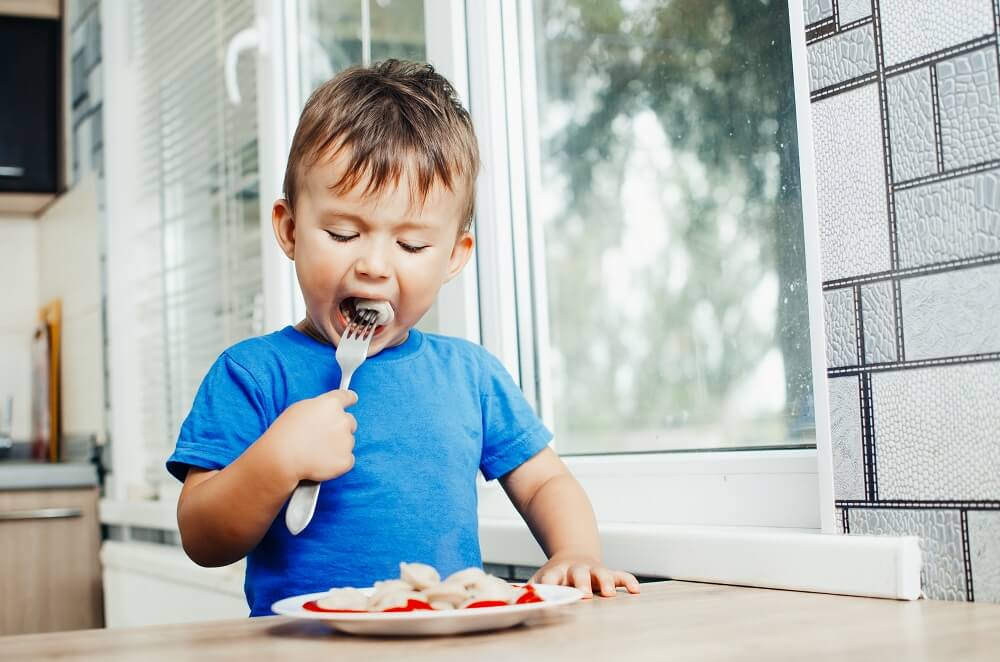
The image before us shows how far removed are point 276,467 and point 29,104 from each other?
8.99ft

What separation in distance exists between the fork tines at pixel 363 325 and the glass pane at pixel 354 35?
24.0 inches

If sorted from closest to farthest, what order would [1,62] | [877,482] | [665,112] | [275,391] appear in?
1. [877,482]
2. [275,391]
3. [665,112]
4. [1,62]

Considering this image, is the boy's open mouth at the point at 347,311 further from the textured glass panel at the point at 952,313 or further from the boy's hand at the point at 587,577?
the textured glass panel at the point at 952,313

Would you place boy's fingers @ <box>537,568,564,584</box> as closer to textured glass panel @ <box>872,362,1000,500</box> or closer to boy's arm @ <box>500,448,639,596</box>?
boy's arm @ <box>500,448,639,596</box>

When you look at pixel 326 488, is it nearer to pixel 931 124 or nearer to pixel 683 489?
pixel 683 489

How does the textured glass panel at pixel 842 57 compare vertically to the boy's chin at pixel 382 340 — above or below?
above

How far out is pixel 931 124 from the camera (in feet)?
2.99

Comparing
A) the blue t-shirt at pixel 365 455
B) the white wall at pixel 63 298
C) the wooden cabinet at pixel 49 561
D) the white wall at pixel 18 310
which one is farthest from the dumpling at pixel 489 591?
the white wall at pixel 18 310

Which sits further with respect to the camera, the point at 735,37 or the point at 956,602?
the point at 735,37

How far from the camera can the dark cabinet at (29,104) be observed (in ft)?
10.5

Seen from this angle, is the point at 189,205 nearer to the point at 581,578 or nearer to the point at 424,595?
the point at 581,578

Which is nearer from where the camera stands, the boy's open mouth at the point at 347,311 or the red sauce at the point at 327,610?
the red sauce at the point at 327,610

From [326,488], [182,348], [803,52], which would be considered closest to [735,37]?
[803,52]

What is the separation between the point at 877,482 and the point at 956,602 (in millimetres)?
117
